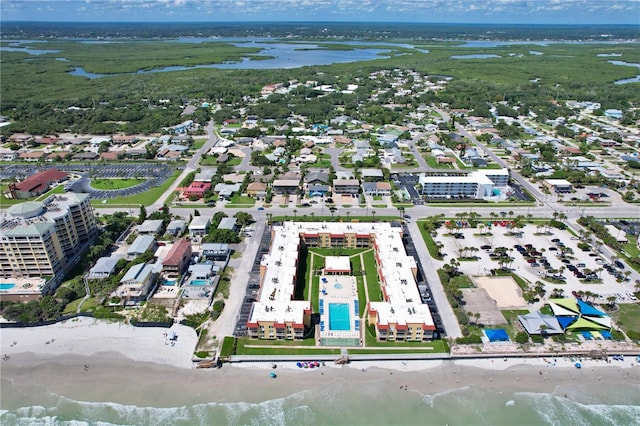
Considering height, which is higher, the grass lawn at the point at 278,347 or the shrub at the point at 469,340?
the shrub at the point at 469,340

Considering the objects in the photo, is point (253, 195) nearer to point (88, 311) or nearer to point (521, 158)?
point (88, 311)

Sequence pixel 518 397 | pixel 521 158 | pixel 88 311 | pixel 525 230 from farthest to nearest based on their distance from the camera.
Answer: pixel 521 158 → pixel 525 230 → pixel 88 311 → pixel 518 397

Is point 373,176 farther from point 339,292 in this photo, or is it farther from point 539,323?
point 539,323

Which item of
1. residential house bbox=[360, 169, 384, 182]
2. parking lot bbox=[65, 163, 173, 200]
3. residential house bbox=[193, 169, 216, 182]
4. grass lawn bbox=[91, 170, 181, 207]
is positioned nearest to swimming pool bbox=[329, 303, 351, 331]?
residential house bbox=[360, 169, 384, 182]

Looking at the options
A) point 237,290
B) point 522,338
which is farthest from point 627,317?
point 237,290

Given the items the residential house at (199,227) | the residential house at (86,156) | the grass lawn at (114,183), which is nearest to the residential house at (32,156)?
the residential house at (86,156)

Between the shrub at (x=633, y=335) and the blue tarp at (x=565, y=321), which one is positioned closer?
the shrub at (x=633, y=335)

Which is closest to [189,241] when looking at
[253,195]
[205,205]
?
[205,205]

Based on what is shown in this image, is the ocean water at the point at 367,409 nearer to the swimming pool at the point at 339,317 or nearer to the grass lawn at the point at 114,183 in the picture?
the swimming pool at the point at 339,317
